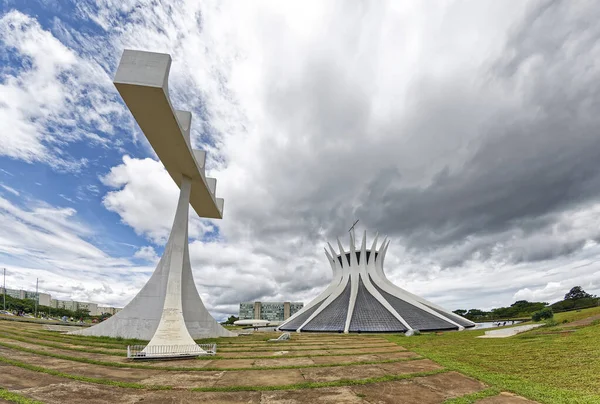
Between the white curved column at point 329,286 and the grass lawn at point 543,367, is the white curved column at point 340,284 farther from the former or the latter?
the grass lawn at point 543,367

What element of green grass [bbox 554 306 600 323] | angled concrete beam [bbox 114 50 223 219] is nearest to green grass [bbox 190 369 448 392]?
angled concrete beam [bbox 114 50 223 219]

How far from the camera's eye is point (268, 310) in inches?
3497

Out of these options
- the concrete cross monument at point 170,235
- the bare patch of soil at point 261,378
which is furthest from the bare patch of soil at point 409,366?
the concrete cross monument at point 170,235

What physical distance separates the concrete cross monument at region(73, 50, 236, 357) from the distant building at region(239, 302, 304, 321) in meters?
70.0

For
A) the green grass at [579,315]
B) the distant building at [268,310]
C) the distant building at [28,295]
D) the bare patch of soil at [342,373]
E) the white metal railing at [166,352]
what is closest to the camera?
the bare patch of soil at [342,373]

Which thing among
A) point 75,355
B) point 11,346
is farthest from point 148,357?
point 11,346

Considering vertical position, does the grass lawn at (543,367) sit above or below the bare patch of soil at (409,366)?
above

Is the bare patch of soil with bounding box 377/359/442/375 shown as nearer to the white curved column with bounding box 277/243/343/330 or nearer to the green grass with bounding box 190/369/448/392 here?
the green grass with bounding box 190/369/448/392

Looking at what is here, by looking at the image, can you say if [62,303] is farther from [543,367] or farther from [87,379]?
[543,367]

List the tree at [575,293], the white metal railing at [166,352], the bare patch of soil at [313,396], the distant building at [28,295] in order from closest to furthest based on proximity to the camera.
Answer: the bare patch of soil at [313,396]
the white metal railing at [166,352]
the tree at [575,293]
the distant building at [28,295]

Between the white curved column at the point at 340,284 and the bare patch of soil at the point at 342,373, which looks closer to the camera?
the bare patch of soil at the point at 342,373

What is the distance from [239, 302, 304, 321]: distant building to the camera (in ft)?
280

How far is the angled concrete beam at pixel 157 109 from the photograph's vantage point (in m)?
10.4

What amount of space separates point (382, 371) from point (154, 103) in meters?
12.7
